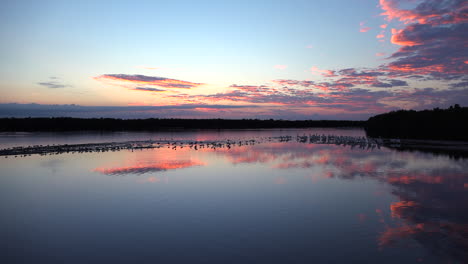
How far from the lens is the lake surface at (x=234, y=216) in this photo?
28.6ft

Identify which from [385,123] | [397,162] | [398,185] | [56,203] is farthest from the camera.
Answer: [385,123]

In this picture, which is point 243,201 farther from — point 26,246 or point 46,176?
point 46,176

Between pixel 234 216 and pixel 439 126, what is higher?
pixel 439 126

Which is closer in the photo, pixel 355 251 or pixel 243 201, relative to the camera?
pixel 355 251

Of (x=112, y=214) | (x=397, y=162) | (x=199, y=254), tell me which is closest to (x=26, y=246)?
(x=112, y=214)

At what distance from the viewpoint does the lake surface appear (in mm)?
8703

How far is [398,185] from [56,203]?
58.5 feet

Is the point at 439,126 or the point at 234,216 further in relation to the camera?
the point at 439,126

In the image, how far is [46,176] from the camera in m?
20.7

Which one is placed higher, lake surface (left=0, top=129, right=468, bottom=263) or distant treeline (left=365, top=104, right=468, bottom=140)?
distant treeline (left=365, top=104, right=468, bottom=140)

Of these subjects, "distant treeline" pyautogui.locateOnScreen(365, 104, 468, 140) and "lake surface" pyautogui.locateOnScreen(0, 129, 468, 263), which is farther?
"distant treeline" pyautogui.locateOnScreen(365, 104, 468, 140)

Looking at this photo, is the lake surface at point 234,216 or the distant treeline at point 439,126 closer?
the lake surface at point 234,216

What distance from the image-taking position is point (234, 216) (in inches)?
475

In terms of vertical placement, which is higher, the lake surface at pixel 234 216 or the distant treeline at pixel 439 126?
the distant treeline at pixel 439 126
